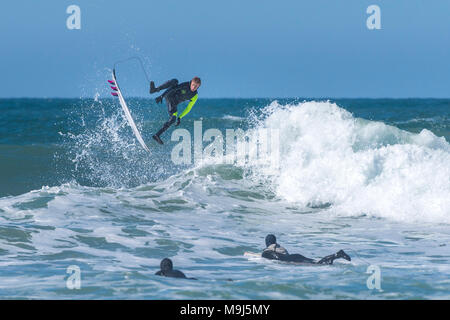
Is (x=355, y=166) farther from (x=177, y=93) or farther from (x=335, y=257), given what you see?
(x=335, y=257)

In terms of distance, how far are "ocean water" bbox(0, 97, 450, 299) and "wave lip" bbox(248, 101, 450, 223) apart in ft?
0.13

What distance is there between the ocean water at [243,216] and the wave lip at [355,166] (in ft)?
0.13

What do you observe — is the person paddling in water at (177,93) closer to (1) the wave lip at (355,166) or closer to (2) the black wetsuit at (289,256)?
(1) the wave lip at (355,166)

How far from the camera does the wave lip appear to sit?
1403 centimetres

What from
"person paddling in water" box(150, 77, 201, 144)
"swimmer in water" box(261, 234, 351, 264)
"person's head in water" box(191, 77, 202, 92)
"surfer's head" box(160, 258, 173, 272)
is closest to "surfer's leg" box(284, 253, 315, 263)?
"swimmer in water" box(261, 234, 351, 264)

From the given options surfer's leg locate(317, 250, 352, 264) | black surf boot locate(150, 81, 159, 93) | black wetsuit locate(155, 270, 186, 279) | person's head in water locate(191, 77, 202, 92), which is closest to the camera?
black wetsuit locate(155, 270, 186, 279)

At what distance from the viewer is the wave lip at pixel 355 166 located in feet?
46.0

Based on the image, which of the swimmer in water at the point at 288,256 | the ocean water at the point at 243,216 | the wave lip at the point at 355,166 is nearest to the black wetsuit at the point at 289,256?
the swimmer in water at the point at 288,256

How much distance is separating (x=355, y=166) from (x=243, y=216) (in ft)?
12.2

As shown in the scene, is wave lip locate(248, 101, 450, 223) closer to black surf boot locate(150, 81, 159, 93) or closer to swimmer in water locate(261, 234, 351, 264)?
swimmer in water locate(261, 234, 351, 264)

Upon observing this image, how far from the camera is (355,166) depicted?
51.9 feet

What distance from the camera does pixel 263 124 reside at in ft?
64.3

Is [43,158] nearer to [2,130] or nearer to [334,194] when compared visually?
[2,130]

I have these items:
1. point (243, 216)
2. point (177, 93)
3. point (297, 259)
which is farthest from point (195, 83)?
point (297, 259)
